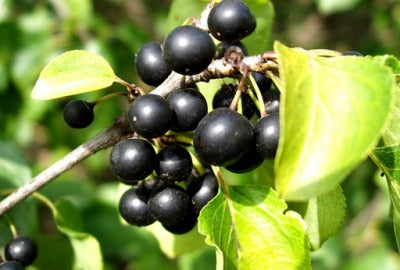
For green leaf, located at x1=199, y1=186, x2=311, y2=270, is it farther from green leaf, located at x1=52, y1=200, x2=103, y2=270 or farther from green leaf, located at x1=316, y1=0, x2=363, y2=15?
green leaf, located at x1=316, y1=0, x2=363, y2=15

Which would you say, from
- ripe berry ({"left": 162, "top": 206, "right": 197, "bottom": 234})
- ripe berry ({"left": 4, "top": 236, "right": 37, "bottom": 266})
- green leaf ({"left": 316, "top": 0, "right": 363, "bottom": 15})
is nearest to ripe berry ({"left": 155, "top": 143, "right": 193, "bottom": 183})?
ripe berry ({"left": 162, "top": 206, "right": 197, "bottom": 234})

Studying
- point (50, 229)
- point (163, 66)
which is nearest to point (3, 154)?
point (163, 66)

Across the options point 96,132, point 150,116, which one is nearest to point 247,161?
point 150,116

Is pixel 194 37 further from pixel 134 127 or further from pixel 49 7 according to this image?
pixel 49 7

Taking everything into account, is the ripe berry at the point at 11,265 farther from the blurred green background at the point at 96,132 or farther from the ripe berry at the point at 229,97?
the ripe berry at the point at 229,97

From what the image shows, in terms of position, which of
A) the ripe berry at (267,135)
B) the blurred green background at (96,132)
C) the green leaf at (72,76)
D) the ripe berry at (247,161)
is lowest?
the blurred green background at (96,132)

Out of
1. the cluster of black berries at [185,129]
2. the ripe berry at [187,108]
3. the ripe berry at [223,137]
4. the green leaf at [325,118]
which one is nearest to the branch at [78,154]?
the cluster of black berries at [185,129]
